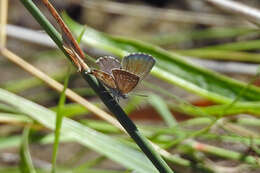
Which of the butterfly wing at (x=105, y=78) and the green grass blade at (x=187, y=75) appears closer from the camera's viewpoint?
the butterfly wing at (x=105, y=78)

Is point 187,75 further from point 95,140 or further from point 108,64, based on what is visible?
point 108,64

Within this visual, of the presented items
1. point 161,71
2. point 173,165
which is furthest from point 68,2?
point 173,165

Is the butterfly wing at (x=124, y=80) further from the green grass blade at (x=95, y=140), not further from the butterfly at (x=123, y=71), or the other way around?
the green grass blade at (x=95, y=140)

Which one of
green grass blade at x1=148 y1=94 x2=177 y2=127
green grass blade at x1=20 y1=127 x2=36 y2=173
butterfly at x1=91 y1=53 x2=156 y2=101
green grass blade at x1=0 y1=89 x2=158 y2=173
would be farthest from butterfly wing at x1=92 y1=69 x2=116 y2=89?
green grass blade at x1=148 y1=94 x2=177 y2=127

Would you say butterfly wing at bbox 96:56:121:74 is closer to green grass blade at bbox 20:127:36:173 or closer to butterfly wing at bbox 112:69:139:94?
butterfly wing at bbox 112:69:139:94

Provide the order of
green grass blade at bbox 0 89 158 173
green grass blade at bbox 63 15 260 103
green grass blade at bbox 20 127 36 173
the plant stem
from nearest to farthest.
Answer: the plant stem < green grass blade at bbox 0 89 158 173 < green grass blade at bbox 20 127 36 173 < green grass blade at bbox 63 15 260 103

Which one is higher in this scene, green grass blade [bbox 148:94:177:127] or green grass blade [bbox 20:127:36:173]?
green grass blade [bbox 148:94:177:127]

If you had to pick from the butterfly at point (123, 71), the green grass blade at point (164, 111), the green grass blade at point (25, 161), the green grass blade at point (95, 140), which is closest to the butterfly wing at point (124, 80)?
the butterfly at point (123, 71)

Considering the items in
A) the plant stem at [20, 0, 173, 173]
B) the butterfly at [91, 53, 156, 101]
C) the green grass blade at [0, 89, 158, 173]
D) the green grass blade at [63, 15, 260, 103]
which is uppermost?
the butterfly at [91, 53, 156, 101]

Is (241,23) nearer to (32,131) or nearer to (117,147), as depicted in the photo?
(32,131)
